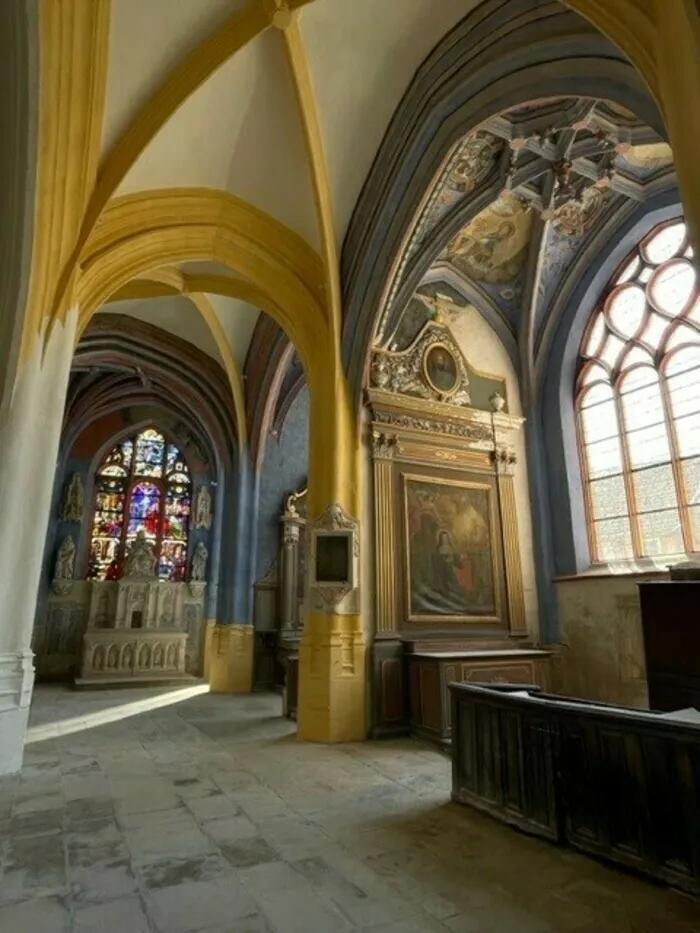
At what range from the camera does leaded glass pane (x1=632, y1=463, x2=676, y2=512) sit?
7.61m

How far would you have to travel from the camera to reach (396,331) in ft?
28.6

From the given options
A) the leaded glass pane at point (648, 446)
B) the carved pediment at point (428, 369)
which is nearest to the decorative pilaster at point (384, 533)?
the carved pediment at point (428, 369)

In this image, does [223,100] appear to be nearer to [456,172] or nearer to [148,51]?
[148,51]

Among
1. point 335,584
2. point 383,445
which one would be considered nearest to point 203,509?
point 383,445

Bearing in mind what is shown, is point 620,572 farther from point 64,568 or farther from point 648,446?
point 64,568

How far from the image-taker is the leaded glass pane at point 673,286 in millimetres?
7801

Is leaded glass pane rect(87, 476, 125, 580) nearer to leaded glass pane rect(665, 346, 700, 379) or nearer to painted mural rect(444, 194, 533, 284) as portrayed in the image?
painted mural rect(444, 194, 533, 284)

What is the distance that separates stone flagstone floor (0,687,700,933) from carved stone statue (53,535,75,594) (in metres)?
10.2

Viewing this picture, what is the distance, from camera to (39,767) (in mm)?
5023

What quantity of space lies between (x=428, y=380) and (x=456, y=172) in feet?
9.55

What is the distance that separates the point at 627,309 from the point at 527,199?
2.42m

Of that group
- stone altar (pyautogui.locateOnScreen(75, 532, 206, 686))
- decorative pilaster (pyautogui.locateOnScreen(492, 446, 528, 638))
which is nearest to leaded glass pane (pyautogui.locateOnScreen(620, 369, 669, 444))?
decorative pilaster (pyautogui.locateOnScreen(492, 446, 528, 638))

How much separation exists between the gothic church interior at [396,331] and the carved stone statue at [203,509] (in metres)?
4.89

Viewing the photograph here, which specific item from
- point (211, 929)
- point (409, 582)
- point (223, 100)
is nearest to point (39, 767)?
point (211, 929)
